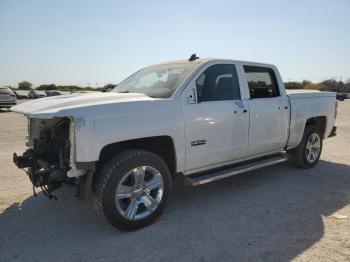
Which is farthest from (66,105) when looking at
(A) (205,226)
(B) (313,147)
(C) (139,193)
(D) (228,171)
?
(B) (313,147)

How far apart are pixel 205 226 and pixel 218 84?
197cm

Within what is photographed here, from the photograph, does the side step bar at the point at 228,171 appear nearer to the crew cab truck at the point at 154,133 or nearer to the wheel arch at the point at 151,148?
the crew cab truck at the point at 154,133

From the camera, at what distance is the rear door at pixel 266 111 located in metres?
5.34

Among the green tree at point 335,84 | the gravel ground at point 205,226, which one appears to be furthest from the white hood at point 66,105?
the green tree at point 335,84

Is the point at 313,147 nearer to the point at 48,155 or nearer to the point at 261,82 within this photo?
the point at 261,82

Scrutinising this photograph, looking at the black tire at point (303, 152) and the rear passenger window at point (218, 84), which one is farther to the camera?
the black tire at point (303, 152)

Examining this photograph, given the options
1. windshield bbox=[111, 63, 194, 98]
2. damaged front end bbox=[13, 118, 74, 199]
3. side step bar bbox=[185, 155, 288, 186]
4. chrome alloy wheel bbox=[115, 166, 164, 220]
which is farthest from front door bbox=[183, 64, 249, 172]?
damaged front end bbox=[13, 118, 74, 199]

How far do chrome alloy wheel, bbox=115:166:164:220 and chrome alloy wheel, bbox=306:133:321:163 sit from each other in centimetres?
369

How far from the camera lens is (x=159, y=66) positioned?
5469 millimetres

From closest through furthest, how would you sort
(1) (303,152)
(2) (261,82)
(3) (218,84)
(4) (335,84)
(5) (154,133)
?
(5) (154,133) → (3) (218,84) → (2) (261,82) → (1) (303,152) → (4) (335,84)

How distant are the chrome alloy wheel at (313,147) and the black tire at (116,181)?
3.82 metres

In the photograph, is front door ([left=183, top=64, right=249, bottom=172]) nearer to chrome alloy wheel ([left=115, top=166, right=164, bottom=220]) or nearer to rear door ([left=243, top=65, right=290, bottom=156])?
rear door ([left=243, top=65, right=290, bottom=156])

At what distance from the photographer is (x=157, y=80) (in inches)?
197

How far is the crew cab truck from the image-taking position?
375cm
